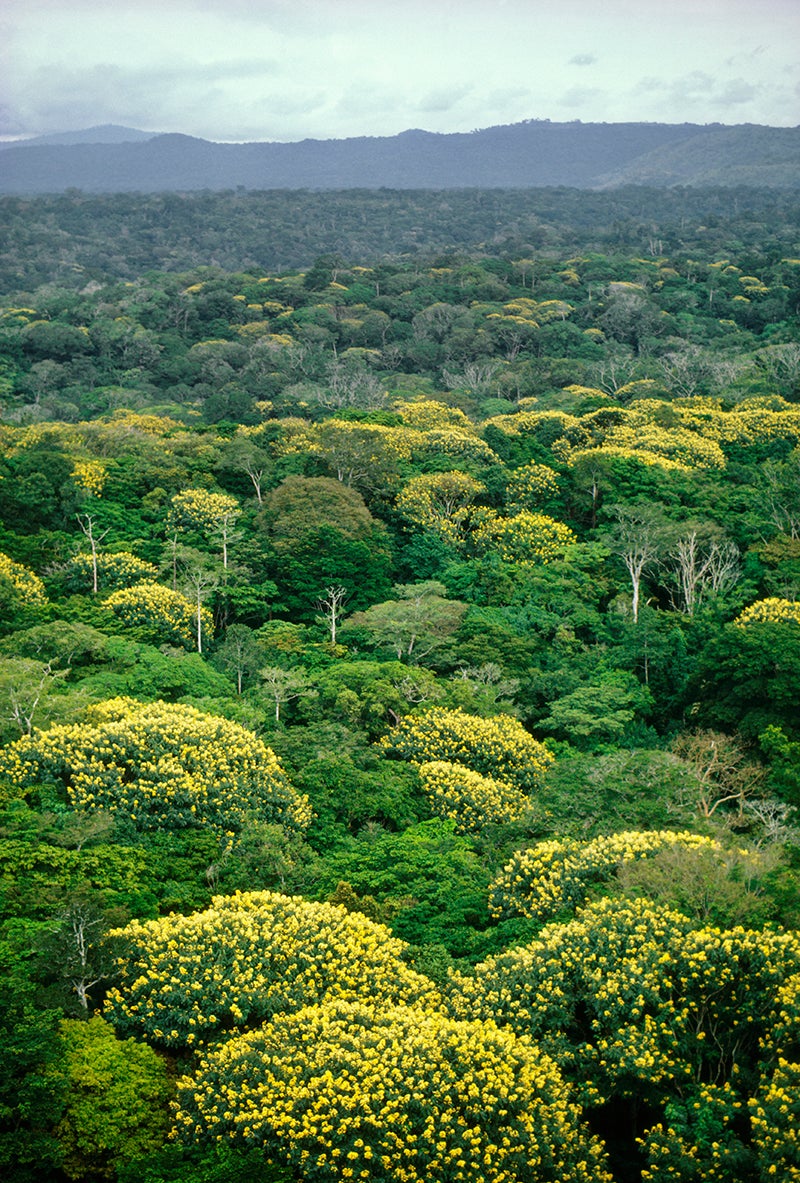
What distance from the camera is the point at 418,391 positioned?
6066 cm

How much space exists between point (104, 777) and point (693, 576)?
19691 mm

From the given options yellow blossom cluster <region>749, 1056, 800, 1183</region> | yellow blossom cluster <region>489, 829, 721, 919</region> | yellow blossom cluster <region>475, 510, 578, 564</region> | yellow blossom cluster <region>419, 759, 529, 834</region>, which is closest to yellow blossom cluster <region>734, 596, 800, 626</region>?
yellow blossom cluster <region>475, 510, 578, 564</region>

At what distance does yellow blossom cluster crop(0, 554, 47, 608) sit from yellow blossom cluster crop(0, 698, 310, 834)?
7.62 m

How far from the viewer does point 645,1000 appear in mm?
11266

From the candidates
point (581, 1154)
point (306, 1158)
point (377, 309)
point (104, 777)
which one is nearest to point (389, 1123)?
point (306, 1158)

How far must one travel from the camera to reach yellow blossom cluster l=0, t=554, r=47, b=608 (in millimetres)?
23906

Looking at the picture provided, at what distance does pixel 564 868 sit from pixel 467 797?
436 cm

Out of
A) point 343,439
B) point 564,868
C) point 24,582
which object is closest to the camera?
point 564,868

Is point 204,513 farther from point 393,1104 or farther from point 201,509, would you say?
point 393,1104

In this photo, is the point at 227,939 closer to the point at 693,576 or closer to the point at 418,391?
the point at 693,576

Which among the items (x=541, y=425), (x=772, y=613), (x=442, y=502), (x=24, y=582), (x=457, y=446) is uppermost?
(x=541, y=425)

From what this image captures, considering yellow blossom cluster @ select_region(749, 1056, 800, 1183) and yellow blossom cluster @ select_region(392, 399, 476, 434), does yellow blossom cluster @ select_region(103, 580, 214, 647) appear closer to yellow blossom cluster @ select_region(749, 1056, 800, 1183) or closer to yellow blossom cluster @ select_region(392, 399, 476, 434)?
yellow blossom cluster @ select_region(749, 1056, 800, 1183)

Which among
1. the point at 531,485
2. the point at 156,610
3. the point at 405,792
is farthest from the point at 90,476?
the point at 405,792

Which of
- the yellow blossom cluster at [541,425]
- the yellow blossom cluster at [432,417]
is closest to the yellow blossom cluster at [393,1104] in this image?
the yellow blossom cluster at [541,425]
